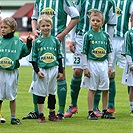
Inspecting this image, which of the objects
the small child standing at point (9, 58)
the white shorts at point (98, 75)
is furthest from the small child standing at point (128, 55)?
the small child standing at point (9, 58)

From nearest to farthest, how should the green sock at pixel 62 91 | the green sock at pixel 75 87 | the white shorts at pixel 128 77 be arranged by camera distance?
the green sock at pixel 62 91, the white shorts at pixel 128 77, the green sock at pixel 75 87

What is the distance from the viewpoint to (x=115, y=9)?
33.4 feet

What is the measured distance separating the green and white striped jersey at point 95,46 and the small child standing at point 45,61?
1.86 ft

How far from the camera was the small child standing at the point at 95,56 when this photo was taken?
377 inches

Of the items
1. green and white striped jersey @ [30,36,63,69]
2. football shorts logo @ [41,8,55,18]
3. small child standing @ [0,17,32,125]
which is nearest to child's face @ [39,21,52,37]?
green and white striped jersey @ [30,36,63,69]

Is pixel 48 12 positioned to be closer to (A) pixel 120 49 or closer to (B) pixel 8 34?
(B) pixel 8 34

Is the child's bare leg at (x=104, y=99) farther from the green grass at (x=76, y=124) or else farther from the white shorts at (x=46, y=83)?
the white shorts at (x=46, y=83)

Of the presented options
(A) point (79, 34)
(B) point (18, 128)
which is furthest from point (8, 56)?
(A) point (79, 34)

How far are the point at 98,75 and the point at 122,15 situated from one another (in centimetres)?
172

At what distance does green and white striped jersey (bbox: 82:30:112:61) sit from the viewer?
9586mm

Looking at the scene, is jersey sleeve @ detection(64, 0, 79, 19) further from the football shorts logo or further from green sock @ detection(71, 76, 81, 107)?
green sock @ detection(71, 76, 81, 107)

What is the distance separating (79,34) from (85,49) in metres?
0.64

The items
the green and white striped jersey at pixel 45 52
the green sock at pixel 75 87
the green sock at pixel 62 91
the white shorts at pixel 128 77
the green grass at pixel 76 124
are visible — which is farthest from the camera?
the green sock at pixel 75 87

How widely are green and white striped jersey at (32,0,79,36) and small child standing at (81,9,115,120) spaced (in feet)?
1.07
